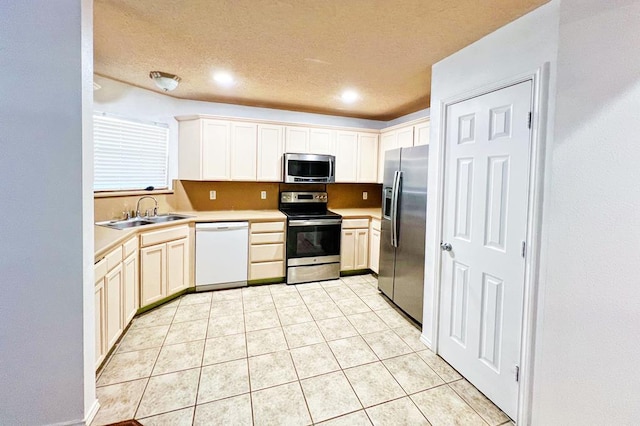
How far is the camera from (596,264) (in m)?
1.19

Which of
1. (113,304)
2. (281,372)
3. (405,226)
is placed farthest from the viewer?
(405,226)

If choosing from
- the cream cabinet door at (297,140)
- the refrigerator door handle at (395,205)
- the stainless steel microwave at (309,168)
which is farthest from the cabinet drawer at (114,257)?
the refrigerator door handle at (395,205)

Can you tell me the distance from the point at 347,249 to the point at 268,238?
1.13 meters

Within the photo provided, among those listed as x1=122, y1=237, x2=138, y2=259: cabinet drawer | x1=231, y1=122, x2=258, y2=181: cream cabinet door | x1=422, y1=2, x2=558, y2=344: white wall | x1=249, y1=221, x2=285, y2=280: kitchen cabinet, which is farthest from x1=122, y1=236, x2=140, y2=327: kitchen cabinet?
x1=422, y1=2, x2=558, y2=344: white wall

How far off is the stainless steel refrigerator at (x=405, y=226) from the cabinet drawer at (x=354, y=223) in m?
0.74

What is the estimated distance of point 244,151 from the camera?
3.71 metres

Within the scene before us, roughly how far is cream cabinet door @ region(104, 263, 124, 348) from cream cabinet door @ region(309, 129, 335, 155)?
8.87ft

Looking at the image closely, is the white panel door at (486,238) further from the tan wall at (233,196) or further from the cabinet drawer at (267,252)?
the tan wall at (233,196)

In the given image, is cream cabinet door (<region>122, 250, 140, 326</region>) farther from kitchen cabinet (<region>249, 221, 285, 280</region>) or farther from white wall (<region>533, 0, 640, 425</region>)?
white wall (<region>533, 0, 640, 425</region>)

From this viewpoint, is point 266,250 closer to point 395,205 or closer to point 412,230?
point 395,205

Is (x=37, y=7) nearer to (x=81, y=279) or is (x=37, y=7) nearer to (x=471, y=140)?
(x=81, y=279)

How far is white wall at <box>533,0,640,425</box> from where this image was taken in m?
1.09

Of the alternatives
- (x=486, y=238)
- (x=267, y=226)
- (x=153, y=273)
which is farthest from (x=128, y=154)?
(x=486, y=238)

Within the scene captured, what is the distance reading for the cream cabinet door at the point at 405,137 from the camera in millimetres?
3512
